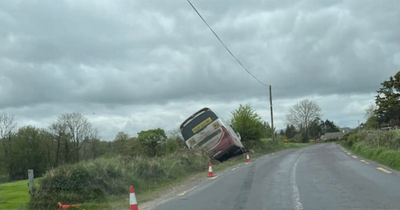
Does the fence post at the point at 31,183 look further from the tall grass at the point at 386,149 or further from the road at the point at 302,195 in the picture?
the tall grass at the point at 386,149

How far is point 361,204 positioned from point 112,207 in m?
6.88

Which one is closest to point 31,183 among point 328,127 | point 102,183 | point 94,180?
point 94,180

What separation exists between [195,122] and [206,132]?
1089 millimetres

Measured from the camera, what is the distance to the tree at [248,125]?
4419cm

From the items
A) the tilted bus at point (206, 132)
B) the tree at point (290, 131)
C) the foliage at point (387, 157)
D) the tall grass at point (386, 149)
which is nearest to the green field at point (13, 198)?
the tilted bus at point (206, 132)

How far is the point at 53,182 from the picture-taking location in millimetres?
12703

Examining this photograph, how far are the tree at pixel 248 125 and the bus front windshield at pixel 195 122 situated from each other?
1708 centimetres

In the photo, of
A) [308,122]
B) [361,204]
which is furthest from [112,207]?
[308,122]

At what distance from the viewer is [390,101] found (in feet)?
Answer: 147

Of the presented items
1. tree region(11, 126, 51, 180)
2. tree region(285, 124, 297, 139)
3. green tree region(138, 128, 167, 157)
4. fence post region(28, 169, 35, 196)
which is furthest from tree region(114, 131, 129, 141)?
tree region(285, 124, 297, 139)

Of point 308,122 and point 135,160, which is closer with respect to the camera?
point 135,160

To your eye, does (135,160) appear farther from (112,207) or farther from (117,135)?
(117,135)

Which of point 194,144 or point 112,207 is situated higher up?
point 194,144

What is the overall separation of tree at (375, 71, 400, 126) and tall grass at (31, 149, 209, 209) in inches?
1436
